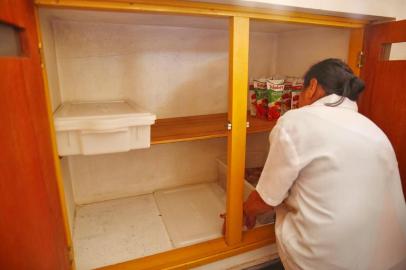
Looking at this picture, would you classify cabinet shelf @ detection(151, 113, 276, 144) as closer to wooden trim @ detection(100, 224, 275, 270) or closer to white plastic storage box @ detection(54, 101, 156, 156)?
white plastic storage box @ detection(54, 101, 156, 156)

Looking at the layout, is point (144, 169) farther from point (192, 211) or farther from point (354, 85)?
point (354, 85)

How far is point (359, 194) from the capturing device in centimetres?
87

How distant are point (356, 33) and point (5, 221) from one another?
161 cm

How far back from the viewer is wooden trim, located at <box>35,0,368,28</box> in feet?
2.79

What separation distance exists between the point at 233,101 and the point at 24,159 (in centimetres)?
78

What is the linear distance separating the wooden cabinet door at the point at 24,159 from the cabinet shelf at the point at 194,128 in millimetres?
501

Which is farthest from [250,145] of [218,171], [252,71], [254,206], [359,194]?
[359,194]

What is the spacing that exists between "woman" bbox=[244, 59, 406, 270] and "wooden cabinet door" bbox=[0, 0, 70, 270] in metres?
0.74

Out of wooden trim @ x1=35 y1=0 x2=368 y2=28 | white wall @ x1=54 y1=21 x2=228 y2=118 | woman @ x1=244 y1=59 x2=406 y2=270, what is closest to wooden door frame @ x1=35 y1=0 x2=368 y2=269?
wooden trim @ x1=35 y1=0 x2=368 y2=28

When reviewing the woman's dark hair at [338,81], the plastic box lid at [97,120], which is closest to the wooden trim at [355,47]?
the woman's dark hair at [338,81]

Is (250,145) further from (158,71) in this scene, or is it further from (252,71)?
(158,71)

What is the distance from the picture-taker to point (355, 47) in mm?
1368

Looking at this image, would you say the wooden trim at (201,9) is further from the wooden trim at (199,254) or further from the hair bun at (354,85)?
the wooden trim at (199,254)

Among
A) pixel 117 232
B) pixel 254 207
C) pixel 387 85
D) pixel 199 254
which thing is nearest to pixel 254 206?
pixel 254 207
